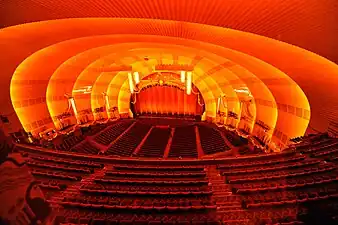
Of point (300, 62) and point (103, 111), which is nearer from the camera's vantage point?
point (300, 62)

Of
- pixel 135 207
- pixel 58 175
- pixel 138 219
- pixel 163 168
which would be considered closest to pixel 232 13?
pixel 135 207

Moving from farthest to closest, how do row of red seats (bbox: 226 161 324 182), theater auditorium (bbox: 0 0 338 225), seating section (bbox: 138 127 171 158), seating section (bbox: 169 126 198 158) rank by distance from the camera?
seating section (bbox: 138 127 171 158), seating section (bbox: 169 126 198 158), row of red seats (bbox: 226 161 324 182), theater auditorium (bbox: 0 0 338 225)

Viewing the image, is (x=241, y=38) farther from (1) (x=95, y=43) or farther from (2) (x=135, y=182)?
(1) (x=95, y=43)

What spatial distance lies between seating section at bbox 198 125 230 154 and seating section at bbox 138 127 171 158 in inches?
131

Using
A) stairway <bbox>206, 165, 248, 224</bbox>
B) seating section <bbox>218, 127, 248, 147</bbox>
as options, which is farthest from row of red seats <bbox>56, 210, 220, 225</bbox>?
seating section <bbox>218, 127, 248, 147</bbox>

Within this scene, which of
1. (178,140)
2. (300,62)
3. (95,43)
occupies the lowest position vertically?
(178,140)

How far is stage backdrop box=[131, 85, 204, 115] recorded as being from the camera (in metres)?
23.0

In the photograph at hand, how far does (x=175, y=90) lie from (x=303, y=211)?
20019 mm

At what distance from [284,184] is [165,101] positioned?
19.4m

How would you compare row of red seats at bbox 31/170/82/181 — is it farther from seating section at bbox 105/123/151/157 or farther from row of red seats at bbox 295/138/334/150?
row of red seats at bbox 295/138/334/150

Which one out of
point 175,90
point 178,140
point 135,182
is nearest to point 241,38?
point 135,182

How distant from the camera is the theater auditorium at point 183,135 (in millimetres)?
4363

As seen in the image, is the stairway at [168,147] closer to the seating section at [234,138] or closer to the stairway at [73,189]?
the seating section at [234,138]

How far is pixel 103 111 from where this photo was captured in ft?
70.5
